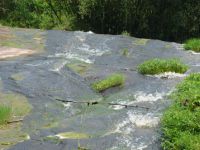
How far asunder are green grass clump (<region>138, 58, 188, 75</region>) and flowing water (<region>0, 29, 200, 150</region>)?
14 cm

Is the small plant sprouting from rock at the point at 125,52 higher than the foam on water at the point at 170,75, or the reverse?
the small plant sprouting from rock at the point at 125,52

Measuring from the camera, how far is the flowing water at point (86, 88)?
6.20m

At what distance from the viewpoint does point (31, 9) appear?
18922 millimetres

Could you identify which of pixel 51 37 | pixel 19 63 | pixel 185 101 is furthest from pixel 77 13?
pixel 185 101

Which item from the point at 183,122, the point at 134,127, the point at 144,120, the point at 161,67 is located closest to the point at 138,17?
the point at 161,67

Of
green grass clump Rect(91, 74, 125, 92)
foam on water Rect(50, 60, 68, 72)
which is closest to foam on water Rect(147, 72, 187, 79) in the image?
green grass clump Rect(91, 74, 125, 92)

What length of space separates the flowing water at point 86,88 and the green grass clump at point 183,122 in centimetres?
18

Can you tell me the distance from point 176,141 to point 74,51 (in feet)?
16.8

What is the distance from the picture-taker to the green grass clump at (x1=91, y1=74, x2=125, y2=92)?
8141 mm

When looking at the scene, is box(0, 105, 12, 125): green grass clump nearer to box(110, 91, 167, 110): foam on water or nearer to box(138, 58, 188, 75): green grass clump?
box(110, 91, 167, 110): foam on water

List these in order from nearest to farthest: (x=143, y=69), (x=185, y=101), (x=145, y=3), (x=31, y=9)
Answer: (x=185, y=101), (x=143, y=69), (x=145, y=3), (x=31, y=9)

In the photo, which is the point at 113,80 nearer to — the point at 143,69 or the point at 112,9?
the point at 143,69

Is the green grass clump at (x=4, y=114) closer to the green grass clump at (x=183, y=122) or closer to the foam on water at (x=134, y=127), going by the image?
the foam on water at (x=134, y=127)

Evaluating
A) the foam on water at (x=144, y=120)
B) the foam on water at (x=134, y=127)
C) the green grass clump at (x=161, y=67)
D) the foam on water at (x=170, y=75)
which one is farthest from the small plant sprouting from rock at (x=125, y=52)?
the foam on water at (x=144, y=120)
